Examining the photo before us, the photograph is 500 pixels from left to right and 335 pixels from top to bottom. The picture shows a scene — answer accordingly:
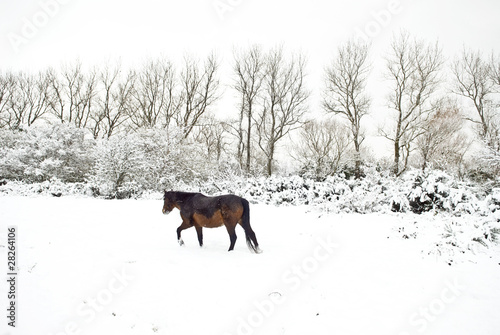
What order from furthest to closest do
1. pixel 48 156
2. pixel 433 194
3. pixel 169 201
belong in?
pixel 48 156, pixel 433 194, pixel 169 201

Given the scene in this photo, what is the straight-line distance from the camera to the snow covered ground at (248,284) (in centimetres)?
275

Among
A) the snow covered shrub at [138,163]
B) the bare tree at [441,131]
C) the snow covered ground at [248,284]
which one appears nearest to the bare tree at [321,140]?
the bare tree at [441,131]

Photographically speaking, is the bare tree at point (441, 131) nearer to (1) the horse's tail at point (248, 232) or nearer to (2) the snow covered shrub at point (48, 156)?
(1) the horse's tail at point (248, 232)

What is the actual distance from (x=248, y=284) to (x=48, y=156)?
18.0m

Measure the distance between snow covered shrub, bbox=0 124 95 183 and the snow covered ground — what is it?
38.1 ft

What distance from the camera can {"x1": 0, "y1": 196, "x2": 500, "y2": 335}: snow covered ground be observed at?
2.75 metres

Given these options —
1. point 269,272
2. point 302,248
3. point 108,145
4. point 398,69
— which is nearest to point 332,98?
point 398,69

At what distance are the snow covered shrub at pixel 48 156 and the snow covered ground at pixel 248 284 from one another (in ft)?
38.1

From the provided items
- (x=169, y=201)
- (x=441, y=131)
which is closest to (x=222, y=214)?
(x=169, y=201)

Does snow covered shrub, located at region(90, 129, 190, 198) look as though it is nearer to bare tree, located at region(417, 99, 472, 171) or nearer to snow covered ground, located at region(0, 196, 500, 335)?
snow covered ground, located at region(0, 196, 500, 335)

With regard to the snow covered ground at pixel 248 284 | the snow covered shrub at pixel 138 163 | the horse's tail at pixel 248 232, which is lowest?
the snow covered ground at pixel 248 284

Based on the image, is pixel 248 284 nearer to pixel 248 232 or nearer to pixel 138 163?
pixel 248 232

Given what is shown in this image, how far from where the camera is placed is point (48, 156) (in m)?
16.2

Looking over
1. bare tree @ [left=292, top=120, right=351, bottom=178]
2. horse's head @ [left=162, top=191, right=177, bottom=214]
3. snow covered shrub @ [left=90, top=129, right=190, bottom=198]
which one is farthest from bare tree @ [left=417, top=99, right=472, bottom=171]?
horse's head @ [left=162, top=191, right=177, bottom=214]
